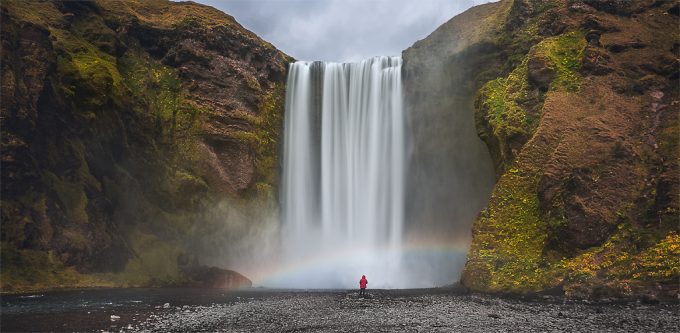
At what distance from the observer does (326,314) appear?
2098 centimetres

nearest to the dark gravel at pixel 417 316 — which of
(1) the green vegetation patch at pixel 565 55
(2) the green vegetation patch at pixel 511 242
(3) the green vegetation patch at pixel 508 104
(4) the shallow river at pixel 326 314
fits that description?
(4) the shallow river at pixel 326 314

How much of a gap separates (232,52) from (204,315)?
114 ft

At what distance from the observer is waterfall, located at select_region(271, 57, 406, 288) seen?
4541 cm

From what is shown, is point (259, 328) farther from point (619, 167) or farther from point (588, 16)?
point (588, 16)

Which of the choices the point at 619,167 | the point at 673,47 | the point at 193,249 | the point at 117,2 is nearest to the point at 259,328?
the point at 619,167

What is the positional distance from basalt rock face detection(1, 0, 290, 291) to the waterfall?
2.88m

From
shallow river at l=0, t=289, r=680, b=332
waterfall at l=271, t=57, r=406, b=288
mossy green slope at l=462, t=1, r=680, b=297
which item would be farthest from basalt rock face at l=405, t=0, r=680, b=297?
waterfall at l=271, t=57, r=406, b=288

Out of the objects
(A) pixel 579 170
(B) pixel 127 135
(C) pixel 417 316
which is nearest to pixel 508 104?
(A) pixel 579 170

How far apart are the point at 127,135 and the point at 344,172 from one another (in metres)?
19.8

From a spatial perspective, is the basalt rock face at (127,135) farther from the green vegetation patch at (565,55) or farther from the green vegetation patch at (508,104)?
the green vegetation patch at (565,55)

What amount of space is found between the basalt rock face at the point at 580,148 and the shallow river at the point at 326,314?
13.1ft

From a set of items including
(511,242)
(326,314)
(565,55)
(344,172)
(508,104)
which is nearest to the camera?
(326,314)

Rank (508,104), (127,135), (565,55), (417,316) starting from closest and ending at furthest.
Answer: (417,316) < (508,104) < (565,55) < (127,135)

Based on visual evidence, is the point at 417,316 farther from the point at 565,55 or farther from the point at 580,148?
the point at 565,55
